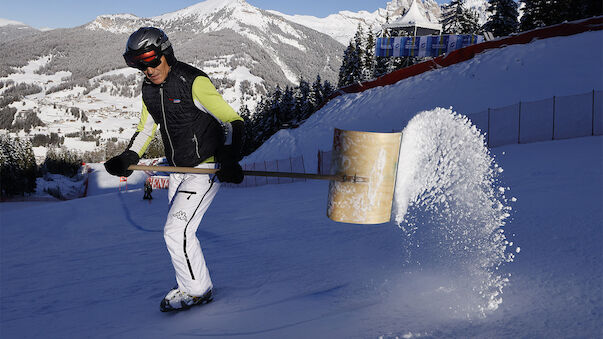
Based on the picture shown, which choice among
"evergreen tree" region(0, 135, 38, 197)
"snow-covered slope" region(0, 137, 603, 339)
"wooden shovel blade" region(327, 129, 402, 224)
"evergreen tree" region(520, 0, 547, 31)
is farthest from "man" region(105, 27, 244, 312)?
"evergreen tree" region(0, 135, 38, 197)

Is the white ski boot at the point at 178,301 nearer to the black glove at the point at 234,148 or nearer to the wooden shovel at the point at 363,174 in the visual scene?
the wooden shovel at the point at 363,174

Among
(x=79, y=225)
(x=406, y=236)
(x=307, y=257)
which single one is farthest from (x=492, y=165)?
(x=79, y=225)

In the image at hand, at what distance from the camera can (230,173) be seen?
128 inches

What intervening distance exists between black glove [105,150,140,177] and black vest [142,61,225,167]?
18.7 inches

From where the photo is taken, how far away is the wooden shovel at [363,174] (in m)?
3.24

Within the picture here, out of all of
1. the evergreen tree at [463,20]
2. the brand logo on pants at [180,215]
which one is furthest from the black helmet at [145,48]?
the evergreen tree at [463,20]

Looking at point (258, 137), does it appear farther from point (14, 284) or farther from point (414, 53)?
point (14, 284)

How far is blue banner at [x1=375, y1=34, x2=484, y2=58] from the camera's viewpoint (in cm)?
3312

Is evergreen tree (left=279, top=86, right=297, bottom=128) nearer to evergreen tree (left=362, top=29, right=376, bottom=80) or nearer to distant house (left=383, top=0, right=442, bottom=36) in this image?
evergreen tree (left=362, top=29, right=376, bottom=80)

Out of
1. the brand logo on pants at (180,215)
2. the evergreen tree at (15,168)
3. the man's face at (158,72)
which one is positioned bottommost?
the evergreen tree at (15,168)

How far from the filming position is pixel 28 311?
4012mm

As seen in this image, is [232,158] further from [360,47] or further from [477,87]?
[360,47]

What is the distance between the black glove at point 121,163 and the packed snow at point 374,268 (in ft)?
4.63

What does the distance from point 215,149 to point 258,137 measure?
48.5m
